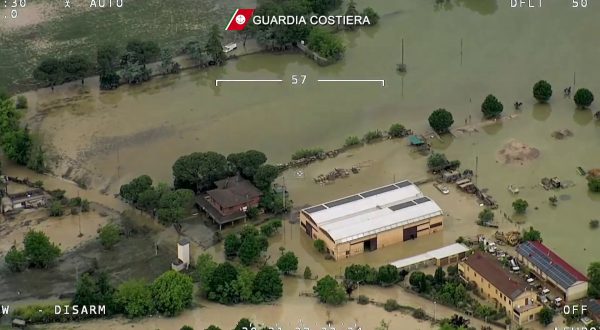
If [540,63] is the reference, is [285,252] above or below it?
below

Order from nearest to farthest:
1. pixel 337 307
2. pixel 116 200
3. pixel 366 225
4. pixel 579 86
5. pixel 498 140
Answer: pixel 337 307, pixel 366 225, pixel 116 200, pixel 498 140, pixel 579 86

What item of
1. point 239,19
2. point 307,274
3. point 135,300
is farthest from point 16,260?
point 239,19

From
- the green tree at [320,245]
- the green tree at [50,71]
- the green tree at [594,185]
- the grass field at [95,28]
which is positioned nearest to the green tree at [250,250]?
the green tree at [320,245]

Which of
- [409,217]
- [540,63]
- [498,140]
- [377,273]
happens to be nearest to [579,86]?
[540,63]

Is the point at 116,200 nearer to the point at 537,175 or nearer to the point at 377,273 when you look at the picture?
the point at 377,273

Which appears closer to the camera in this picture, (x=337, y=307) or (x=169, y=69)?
(x=337, y=307)

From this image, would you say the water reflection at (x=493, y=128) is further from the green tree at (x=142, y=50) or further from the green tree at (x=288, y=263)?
the green tree at (x=142, y=50)

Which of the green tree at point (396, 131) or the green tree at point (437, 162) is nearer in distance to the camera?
the green tree at point (437, 162)
